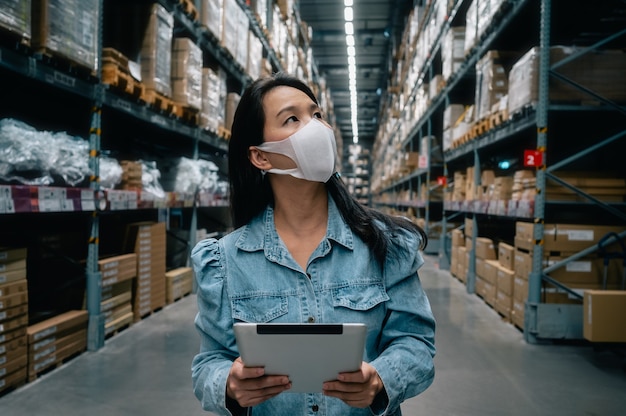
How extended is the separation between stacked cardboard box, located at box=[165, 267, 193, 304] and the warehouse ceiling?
10.1 metres

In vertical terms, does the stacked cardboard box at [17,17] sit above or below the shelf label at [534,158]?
above

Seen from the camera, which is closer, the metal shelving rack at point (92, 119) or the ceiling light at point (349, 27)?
the metal shelving rack at point (92, 119)

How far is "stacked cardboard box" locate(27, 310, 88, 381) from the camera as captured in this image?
299cm

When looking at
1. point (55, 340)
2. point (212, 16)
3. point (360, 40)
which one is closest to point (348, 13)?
point (360, 40)

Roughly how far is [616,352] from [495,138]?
2394mm

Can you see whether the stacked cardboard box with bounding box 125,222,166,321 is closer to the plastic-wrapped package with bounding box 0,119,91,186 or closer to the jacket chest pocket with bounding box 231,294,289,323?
the plastic-wrapped package with bounding box 0,119,91,186

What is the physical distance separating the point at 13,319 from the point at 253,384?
2426 mm

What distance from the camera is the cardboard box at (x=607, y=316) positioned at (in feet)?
11.0

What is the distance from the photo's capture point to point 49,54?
2.96 meters

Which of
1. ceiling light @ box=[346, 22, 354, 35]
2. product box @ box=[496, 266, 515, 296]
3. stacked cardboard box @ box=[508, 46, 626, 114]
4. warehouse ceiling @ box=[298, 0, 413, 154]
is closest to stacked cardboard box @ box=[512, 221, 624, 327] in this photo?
product box @ box=[496, 266, 515, 296]

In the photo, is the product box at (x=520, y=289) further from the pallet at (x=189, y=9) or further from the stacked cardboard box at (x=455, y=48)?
the pallet at (x=189, y=9)

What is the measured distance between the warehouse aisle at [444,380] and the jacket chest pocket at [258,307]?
63.8 inches

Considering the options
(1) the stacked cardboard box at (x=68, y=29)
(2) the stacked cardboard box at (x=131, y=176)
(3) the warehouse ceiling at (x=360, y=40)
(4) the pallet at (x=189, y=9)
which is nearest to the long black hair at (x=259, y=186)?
(1) the stacked cardboard box at (x=68, y=29)

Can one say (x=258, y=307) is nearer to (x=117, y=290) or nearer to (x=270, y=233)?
Answer: (x=270, y=233)
